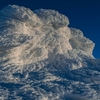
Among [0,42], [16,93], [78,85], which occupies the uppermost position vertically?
[0,42]

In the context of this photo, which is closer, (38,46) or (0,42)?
(0,42)

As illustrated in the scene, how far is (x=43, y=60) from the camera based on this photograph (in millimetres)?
42688

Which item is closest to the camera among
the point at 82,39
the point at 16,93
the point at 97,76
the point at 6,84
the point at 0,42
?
the point at 16,93

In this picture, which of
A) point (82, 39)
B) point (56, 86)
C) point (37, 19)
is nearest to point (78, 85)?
point (56, 86)

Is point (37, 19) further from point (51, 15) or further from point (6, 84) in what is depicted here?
point (6, 84)

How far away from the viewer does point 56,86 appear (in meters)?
33.5

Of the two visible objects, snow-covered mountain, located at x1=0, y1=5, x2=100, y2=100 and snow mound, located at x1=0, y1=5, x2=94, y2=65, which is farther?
snow mound, located at x1=0, y1=5, x2=94, y2=65

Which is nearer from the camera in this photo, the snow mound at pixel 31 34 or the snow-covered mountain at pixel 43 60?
the snow-covered mountain at pixel 43 60

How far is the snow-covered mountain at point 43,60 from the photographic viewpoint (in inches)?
1259

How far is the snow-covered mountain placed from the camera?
3197 centimetres

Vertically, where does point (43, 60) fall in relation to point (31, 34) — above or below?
below

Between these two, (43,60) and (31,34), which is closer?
(43,60)

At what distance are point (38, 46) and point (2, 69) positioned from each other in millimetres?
7732

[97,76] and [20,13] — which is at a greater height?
[20,13]
